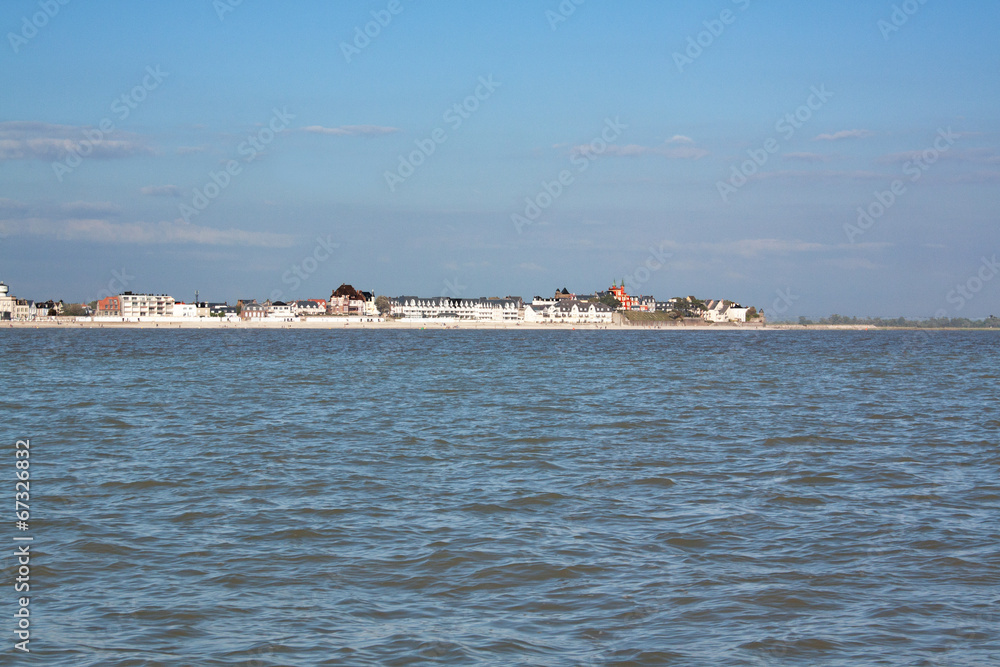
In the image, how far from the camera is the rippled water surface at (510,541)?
753 centimetres

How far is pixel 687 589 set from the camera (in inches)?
348

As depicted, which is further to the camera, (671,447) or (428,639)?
(671,447)

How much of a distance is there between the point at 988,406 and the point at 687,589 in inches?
996

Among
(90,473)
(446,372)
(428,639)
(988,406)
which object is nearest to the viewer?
(428,639)

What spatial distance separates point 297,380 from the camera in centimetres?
4100

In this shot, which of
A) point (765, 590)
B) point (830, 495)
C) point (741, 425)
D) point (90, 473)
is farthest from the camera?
point (741, 425)

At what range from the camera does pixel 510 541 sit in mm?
10633

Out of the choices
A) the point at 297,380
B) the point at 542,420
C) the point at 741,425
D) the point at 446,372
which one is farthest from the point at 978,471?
the point at 446,372

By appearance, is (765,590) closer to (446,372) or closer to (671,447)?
(671,447)

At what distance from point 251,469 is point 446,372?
1283 inches

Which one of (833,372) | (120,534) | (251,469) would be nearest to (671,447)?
Answer: (251,469)

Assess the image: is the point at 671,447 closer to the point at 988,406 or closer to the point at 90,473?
the point at 90,473

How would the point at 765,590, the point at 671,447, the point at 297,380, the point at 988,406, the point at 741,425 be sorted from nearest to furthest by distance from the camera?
1. the point at 765,590
2. the point at 671,447
3. the point at 741,425
4. the point at 988,406
5. the point at 297,380

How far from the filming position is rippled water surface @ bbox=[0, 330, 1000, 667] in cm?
753
